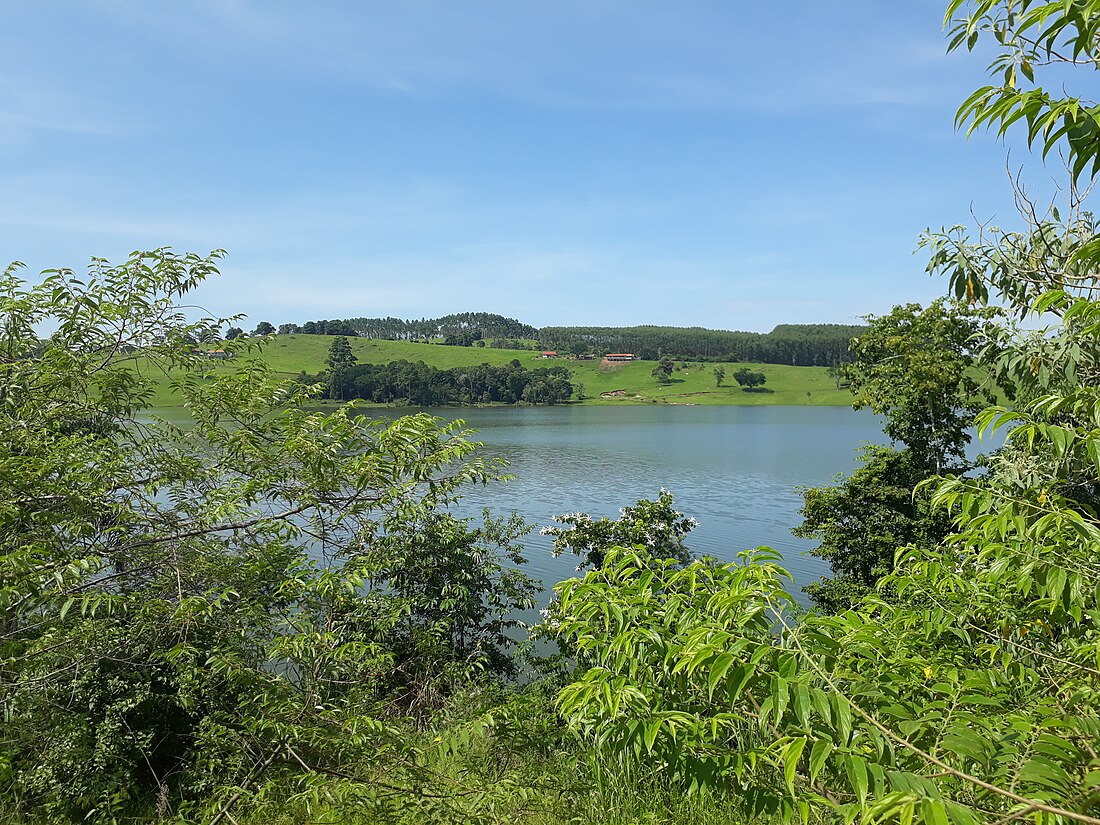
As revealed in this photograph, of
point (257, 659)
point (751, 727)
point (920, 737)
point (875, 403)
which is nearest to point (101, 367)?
point (257, 659)

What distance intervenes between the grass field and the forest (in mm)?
111547

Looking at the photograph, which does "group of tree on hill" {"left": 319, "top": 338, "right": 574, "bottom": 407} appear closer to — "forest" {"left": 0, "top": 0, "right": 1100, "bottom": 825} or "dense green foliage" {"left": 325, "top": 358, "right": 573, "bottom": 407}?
"dense green foliage" {"left": 325, "top": 358, "right": 573, "bottom": 407}

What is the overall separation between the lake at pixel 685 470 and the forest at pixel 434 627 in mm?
3480

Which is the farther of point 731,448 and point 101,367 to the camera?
point 731,448

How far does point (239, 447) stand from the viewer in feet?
20.9

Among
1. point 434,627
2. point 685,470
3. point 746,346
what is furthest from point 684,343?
point 434,627

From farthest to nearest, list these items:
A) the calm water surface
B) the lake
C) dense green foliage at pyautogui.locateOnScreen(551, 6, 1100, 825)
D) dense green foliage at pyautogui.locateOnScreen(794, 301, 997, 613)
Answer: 1. the lake
2. the calm water surface
3. dense green foliage at pyautogui.locateOnScreen(794, 301, 997, 613)
4. dense green foliage at pyautogui.locateOnScreen(551, 6, 1100, 825)

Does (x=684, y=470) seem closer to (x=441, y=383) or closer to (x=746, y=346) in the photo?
(x=441, y=383)

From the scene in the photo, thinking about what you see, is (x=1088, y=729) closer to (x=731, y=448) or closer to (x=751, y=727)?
(x=751, y=727)

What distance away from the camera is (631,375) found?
15412 cm

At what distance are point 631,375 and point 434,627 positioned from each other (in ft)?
483

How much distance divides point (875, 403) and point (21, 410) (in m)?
20.5

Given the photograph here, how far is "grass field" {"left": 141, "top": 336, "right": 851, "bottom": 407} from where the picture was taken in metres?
130

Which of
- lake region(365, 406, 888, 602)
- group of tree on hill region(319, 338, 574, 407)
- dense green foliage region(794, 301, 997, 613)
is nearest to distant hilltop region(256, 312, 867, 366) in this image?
group of tree on hill region(319, 338, 574, 407)
